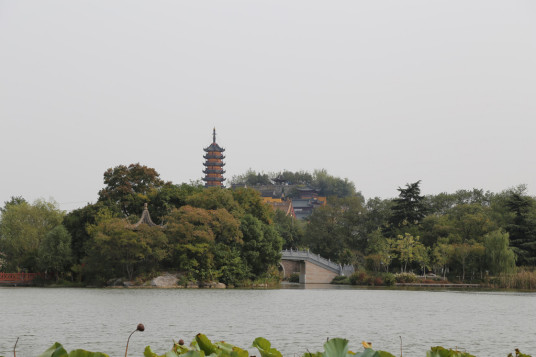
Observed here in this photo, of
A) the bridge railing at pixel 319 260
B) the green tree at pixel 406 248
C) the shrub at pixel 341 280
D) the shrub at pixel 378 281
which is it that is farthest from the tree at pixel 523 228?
the bridge railing at pixel 319 260

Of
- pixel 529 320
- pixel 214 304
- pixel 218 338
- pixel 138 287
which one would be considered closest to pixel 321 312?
pixel 214 304

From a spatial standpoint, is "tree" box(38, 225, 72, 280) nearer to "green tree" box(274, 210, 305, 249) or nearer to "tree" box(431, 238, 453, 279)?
"green tree" box(274, 210, 305, 249)

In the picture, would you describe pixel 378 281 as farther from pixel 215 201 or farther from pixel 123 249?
pixel 123 249

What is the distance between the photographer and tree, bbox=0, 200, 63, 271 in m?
41.2

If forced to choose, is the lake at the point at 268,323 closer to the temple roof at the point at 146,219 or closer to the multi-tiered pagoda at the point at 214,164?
the temple roof at the point at 146,219

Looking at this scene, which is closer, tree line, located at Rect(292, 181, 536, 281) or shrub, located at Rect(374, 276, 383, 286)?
tree line, located at Rect(292, 181, 536, 281)

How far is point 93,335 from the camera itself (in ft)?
45.3

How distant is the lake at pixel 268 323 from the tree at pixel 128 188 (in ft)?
49.6

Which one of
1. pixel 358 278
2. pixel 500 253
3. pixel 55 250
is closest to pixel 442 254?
pixel 500 253

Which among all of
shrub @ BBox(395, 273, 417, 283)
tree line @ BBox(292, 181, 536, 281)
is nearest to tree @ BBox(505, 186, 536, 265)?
tree line @ BBox(292, 181, 536, 281)

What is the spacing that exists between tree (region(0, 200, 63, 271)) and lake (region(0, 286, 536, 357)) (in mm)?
17166

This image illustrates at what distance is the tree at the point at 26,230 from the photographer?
41219 mm

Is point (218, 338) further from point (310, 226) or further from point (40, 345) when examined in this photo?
point (310, 226)

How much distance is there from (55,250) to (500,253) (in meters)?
26.7
